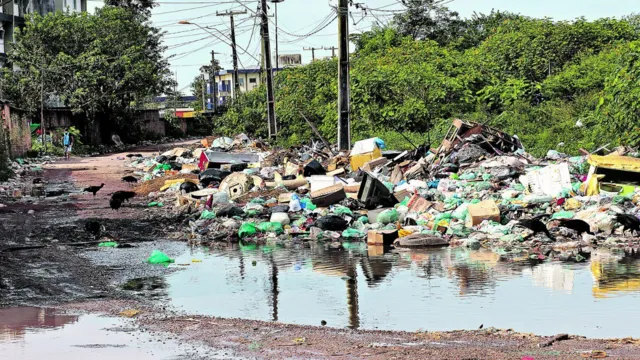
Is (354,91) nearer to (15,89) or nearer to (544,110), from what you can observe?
(544,110)

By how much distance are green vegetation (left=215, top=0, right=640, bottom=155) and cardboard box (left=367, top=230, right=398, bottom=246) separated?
10519mm

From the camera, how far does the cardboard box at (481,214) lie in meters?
12.5

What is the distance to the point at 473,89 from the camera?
31297 mm

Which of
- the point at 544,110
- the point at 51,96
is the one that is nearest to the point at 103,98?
the point at 51,96

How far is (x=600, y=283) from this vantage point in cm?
880

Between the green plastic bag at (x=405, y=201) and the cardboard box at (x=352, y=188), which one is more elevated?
the cardboard box at (x=352, y=188)

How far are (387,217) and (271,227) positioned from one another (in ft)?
6.11

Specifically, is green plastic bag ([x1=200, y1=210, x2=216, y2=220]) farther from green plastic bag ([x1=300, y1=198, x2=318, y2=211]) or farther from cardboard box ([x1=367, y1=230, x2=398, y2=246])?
cardboard box ([x1=367, y1=230, x2=398, y2=246])

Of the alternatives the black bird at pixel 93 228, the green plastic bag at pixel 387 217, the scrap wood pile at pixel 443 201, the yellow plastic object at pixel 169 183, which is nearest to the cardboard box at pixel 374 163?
the scrap wood pile at pixel 443 201

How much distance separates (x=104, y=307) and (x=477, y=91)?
2478 centimetres

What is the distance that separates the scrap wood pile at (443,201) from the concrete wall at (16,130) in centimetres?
1229

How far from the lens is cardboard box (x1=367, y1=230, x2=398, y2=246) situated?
12.1 metres

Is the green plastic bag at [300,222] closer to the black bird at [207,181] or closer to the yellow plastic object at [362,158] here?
the yellow plastic object at [362,158]

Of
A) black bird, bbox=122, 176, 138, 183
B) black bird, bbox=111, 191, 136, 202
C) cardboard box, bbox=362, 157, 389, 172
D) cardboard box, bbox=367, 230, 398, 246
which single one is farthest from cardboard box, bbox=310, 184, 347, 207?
black bird, bbox=122, 176, 138, 183
